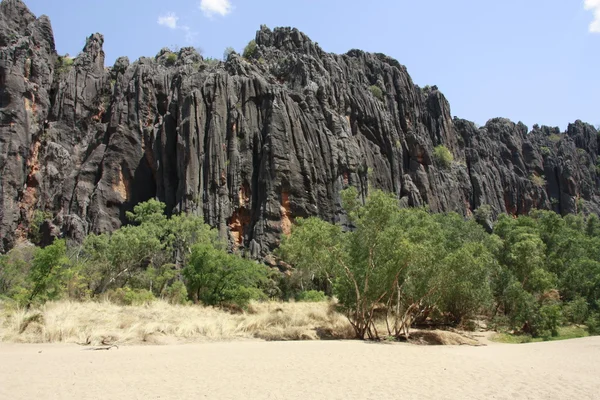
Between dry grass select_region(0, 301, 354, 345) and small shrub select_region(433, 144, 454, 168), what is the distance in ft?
209

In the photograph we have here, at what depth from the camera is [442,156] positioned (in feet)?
271

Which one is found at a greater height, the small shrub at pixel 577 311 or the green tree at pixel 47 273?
the green tree at pixel 47 273

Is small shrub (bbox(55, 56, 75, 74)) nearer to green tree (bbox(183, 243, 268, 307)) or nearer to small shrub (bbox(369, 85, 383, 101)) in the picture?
small shrub (bbox(369, 85, 383, 101))

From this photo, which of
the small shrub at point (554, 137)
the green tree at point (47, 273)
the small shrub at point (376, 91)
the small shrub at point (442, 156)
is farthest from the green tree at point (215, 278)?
the small shrub at point (554, 137)

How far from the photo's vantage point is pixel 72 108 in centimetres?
6325

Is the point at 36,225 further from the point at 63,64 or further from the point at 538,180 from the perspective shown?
the point at 538,180

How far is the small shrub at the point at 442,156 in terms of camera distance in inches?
3248

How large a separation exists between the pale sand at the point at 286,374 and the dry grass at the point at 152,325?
1.30m

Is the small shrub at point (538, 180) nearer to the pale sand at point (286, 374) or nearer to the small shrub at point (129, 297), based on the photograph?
the pale sand at point (286, 374)

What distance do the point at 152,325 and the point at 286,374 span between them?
972 centimetres

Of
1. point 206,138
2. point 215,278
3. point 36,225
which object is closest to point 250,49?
point 206,138

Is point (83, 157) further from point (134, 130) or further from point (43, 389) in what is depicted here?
point (43, 389)

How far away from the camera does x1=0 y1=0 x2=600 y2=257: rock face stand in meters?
52.7

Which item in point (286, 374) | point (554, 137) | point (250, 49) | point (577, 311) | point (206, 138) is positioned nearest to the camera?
point (286, 374)
